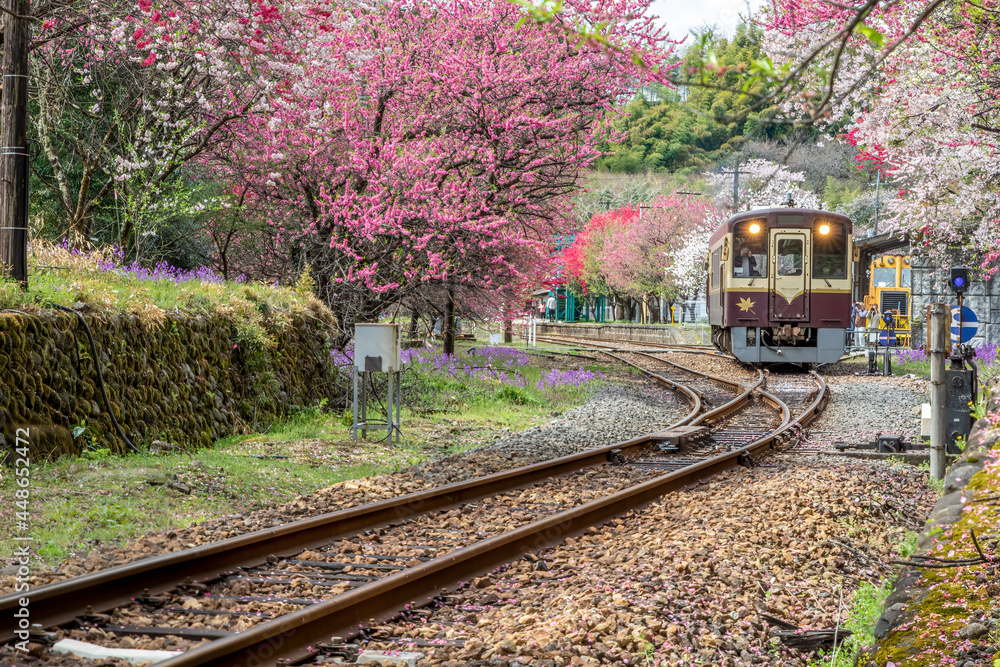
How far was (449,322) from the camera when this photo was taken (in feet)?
67.3

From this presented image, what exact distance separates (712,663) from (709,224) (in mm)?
49229

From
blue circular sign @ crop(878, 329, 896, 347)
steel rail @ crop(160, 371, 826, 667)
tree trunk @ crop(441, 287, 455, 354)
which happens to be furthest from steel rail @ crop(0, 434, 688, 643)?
blue circular sign @ crop(878, 329, 896, 347)

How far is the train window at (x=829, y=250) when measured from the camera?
1912 cm

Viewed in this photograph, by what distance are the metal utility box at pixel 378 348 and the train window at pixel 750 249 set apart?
1162 centimetres

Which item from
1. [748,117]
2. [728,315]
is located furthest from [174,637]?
[728,315]

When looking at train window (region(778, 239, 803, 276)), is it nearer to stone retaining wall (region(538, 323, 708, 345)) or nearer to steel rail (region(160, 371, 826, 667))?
steel rail (region(160, 371, 826, 667))

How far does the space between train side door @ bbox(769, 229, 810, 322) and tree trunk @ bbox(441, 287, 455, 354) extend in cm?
676

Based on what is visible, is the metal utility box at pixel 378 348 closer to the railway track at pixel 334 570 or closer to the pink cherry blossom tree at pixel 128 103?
the railway track at pixel 334 570

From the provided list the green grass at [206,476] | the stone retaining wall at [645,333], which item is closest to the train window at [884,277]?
the stone retaining wall at [645,333]

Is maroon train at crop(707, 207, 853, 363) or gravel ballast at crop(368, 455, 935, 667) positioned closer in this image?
gravel ballast at crop(368, 455, 935, 667)

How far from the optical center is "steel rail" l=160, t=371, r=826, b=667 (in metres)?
3.62

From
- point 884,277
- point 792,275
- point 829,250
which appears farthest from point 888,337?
point 884,277

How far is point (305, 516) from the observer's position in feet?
21.3

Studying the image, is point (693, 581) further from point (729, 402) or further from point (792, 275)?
point (792, 275)
